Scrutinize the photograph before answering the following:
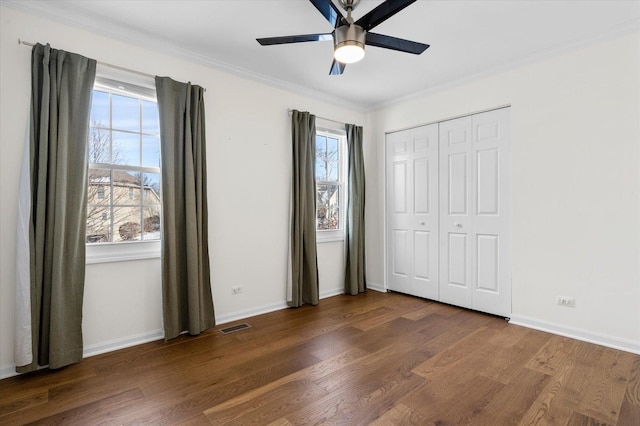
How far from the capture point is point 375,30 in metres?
2.81

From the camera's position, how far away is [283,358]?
261cm

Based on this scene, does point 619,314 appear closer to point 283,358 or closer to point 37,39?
point 283,358

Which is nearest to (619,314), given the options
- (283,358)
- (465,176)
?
(465,176)

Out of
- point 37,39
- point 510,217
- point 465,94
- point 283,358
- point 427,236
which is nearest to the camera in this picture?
point 37,39

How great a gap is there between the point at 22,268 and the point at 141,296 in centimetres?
88

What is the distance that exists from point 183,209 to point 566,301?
3.70m

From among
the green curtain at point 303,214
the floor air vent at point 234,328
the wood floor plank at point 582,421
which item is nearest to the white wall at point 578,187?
the wood floor plank at point 582,421

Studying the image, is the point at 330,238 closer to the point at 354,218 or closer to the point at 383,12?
the point at 354,218

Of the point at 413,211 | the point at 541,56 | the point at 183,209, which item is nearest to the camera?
the point at 183,209

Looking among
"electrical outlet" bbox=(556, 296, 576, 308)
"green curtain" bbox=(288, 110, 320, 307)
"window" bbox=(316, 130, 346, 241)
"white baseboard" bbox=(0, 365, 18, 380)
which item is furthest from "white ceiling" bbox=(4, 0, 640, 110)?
"white baseboard" bbox=(0, 365, 18, 380)

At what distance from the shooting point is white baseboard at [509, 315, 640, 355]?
2.71m

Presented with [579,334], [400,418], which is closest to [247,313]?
[400,418]

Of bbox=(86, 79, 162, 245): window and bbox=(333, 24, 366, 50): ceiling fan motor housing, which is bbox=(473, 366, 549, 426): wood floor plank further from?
bbox=(86, 79, 162, 245): window

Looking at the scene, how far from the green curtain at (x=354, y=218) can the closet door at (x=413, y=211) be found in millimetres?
413
